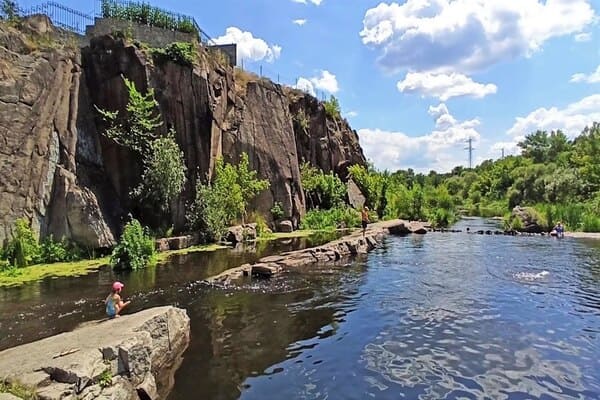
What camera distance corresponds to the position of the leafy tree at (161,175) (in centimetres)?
2614

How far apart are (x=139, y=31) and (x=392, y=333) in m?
28.7

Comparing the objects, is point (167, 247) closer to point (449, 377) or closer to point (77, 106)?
point (77, 106)

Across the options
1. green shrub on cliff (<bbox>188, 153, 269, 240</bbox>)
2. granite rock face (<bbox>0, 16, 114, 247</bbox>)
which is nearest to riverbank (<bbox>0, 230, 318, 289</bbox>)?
granite rock face (<bbox>0, 16, 114, 247</bbox>)

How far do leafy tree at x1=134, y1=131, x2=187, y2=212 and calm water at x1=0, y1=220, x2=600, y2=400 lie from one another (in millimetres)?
7613

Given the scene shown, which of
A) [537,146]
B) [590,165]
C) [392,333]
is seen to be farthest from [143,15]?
[537,146]

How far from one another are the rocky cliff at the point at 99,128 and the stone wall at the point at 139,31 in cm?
253

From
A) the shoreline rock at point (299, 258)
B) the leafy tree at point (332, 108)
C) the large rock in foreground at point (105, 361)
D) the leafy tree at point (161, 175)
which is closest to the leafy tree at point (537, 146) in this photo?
the leafy tree at point (332, 108)

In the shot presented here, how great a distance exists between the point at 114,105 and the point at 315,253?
1492 cm

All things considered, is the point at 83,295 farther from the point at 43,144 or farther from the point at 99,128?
the point at 99,128

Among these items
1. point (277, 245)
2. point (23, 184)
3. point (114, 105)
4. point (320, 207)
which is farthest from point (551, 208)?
point (23, 184)

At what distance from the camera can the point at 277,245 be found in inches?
1093

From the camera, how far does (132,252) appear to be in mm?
19797

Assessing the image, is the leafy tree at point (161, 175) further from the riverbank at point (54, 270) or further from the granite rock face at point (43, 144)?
the riverbank at point (54, 270)

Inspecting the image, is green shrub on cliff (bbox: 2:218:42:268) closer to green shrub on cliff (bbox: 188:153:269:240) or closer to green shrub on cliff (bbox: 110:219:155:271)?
green shrub on cliff (bbox: 110:219:155:271)
